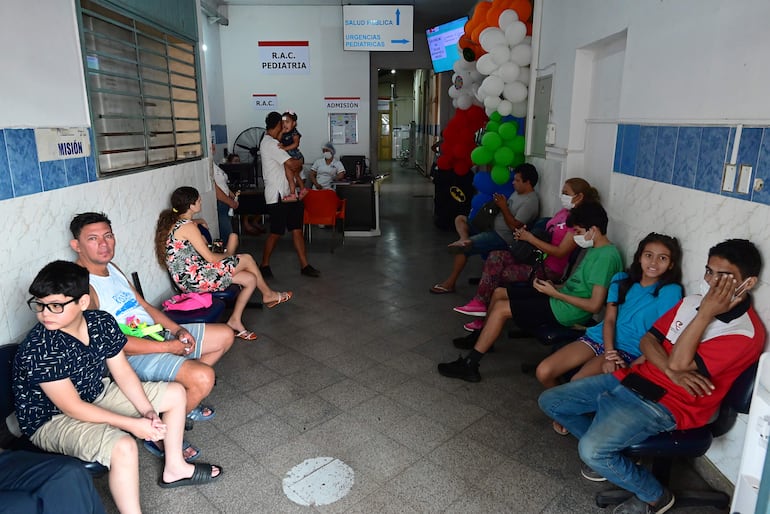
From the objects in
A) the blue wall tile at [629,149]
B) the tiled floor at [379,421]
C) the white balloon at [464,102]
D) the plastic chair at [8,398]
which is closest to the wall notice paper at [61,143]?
the plastic chair at [8,398]

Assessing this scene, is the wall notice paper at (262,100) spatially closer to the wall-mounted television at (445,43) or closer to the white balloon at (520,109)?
the wall-mounted television at (445,43)

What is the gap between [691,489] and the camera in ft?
7.14

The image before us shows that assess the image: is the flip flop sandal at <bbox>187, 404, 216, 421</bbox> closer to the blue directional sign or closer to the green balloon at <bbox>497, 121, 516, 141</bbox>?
the green balloon at <bbox>497, 121, 516, 141</bbox>

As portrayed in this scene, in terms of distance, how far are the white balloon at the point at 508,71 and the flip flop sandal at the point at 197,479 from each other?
399 cm

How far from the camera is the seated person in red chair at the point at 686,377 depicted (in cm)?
186

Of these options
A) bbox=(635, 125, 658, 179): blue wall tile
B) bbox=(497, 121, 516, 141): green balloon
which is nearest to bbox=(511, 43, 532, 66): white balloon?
bbox=(497, 121, 516, 141): green balloon

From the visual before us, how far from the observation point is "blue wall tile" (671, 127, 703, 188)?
2.34 m

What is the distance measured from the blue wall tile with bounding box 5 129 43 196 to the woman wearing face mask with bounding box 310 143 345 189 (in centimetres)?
522

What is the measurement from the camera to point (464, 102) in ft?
19.5

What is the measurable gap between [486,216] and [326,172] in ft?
11.7

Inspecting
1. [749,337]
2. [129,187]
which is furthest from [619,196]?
[129,187]

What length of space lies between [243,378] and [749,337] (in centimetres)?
253

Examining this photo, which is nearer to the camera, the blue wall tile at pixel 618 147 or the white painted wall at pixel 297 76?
the blue wall tile at pixel 618 147

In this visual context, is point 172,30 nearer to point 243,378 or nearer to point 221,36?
point 243,378
